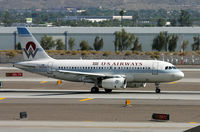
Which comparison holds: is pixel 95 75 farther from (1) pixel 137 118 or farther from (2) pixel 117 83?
(1) pixel 137 118

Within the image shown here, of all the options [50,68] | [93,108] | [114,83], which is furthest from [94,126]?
[50,68]

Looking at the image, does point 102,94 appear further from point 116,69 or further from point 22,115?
point 22,115

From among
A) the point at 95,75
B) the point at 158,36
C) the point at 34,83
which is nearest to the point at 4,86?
the point at 34,83

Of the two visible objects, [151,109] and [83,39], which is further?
[83,39]

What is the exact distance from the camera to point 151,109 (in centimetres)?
4188

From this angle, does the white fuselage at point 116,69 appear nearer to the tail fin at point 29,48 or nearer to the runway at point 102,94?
the tail fin at point 29,48

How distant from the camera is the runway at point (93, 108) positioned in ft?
109

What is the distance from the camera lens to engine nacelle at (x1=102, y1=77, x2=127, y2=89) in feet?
174

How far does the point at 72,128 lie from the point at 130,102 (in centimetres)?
1442

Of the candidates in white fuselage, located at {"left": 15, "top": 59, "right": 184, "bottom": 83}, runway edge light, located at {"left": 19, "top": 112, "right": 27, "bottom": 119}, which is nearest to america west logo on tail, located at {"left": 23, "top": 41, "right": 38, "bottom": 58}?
white fuselage, located at {"left": 15, "top": 59, "right": 184, "bottom": 83}

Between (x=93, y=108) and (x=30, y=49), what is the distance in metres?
17.2

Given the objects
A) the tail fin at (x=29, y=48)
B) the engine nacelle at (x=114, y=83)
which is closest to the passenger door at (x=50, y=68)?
the tail fin at (x=29, y=48)

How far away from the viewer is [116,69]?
Answer: 5528 centimetres

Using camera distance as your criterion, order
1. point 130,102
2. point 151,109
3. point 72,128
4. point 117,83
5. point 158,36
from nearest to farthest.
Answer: point 72,128 < point 151,109 < point 130,102 < point 117,83 < point 158,36
